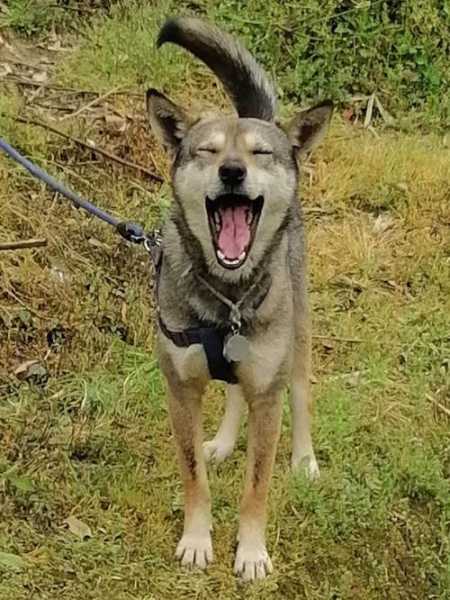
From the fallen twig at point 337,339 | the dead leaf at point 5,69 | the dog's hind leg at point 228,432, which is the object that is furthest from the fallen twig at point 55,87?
the dog's hind leg at point 228,432

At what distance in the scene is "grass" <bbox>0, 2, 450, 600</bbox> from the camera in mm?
3822

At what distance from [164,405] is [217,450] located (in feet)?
0.99

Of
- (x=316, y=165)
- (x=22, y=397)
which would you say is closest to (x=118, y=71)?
(x=316, y=165)

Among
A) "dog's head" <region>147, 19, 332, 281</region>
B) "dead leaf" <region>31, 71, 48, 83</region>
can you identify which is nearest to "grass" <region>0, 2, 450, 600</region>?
"dead leaf" <region>31, 71, 48, 83</region>

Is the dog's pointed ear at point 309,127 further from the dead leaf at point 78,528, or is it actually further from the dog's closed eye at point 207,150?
the dead leaf at point 78,528

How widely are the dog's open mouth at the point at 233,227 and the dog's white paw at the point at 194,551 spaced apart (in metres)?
0.94

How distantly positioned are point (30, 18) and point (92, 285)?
260 cm

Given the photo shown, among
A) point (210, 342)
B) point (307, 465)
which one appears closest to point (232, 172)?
point (210, 342)

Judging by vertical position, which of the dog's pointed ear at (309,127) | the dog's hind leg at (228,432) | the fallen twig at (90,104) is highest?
the fallen twig at (90,104)

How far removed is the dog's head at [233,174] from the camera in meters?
3.45

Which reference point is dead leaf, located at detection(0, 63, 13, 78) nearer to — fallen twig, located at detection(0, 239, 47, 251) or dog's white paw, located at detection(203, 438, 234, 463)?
fallen twig, located at detection(0, 239, 47, 251)

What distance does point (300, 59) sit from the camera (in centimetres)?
699

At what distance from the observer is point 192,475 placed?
3.79 meters

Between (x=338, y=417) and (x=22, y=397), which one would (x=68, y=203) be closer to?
(x=22, y=397)
